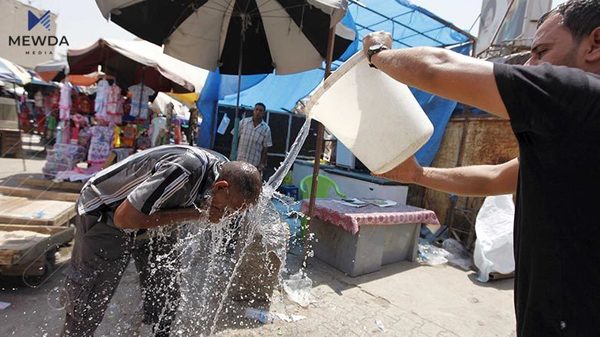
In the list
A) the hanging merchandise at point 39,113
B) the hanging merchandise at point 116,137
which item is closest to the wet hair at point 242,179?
the hanging merchandise at point 116,137

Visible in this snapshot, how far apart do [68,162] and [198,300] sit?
480cm

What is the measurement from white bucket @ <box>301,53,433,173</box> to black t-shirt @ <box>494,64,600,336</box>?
560 mm

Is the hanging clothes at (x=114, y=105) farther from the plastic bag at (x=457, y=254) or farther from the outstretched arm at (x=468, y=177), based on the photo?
the plastic bag at (x=457, y=254)

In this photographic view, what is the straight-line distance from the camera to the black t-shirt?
793mm

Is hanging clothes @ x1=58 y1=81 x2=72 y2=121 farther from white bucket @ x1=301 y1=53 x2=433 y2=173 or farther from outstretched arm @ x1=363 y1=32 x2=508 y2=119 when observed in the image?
outstretched arm @ x1=363 y1=32 x2=508 y2=119

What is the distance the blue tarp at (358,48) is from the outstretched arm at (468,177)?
14.4 feet

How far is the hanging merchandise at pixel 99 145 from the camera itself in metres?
6.13

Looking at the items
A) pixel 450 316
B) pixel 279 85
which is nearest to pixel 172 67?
pixel 279 85

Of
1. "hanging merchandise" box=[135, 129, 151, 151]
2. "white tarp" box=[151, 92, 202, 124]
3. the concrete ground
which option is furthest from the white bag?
"white tarp" box=[151, 92, 202, 124]

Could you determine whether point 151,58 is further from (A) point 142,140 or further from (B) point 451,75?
(B) point 451,75

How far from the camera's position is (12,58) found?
12391mm

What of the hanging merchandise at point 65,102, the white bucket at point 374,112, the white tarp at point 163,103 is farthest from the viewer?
the white tarp at point 163,103

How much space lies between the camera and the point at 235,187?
1751 mm

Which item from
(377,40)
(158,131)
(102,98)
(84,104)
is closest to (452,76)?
(377,40)
